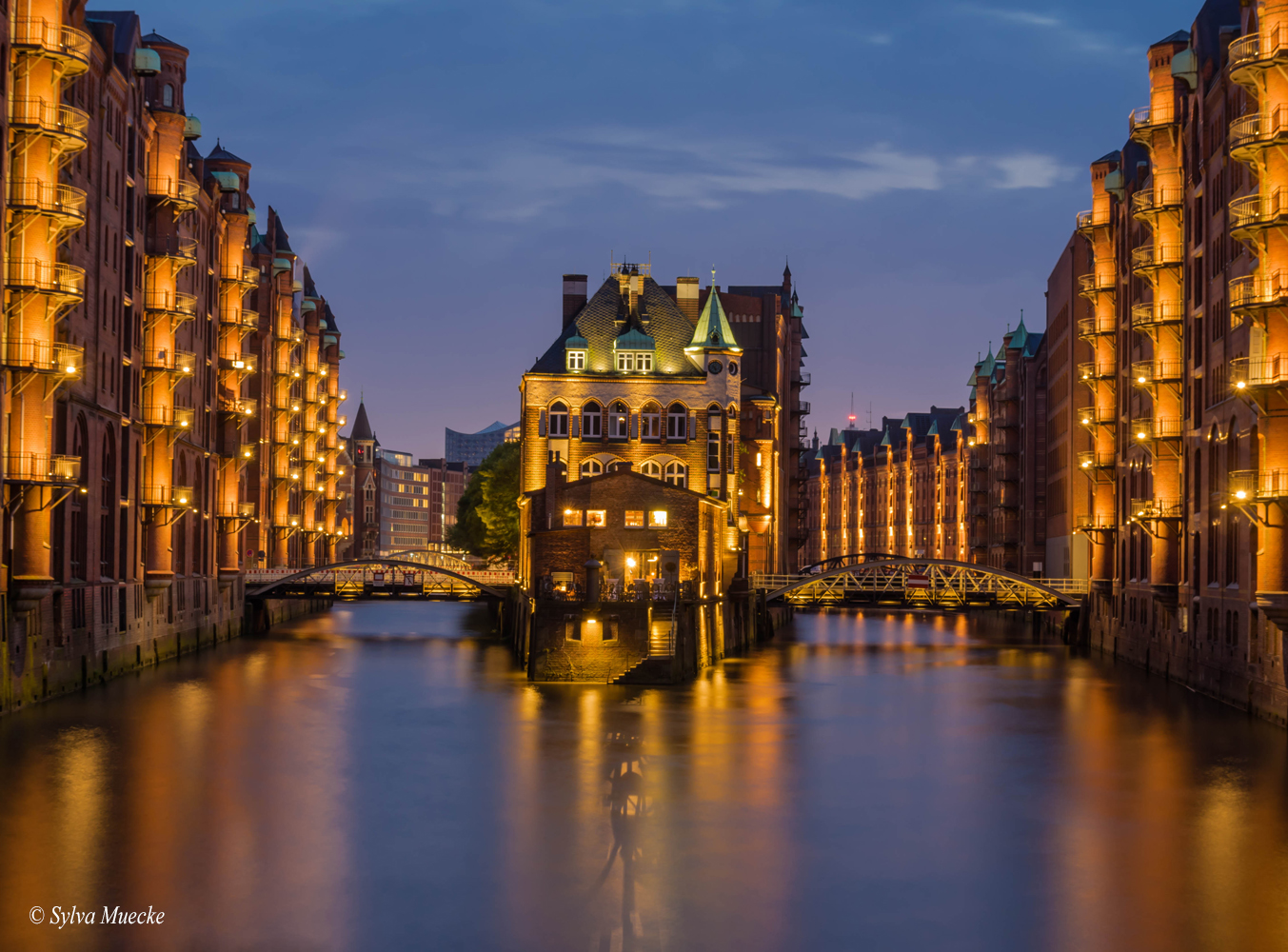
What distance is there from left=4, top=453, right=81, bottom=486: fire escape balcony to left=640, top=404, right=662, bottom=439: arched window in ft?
161

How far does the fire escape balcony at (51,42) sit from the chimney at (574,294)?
5554cm

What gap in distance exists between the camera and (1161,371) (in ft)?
230

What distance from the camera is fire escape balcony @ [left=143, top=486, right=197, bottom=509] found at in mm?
72000

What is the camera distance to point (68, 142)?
5172cm

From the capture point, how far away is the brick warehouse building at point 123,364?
166 feet

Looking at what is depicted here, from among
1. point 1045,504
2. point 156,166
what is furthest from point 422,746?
point 1045,504

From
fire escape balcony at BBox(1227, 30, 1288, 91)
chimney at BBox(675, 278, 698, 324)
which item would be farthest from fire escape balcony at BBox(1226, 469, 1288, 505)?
chimney at BBox(675, 278, 698, 324)

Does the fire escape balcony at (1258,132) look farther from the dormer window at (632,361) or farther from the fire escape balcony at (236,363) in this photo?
the fire escape balcony at (236,363)

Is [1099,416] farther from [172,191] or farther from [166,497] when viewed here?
[172,191]

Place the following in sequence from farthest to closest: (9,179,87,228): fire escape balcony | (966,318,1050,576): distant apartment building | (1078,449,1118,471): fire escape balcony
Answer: (966,318,1050,576): distant apartment building → (1078,449,1118,471): fire escape balcony → (9,179,87,228): fire escape balcony

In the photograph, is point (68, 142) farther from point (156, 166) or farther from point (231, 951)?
point (231, 951)

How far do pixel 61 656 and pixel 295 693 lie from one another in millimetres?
10587

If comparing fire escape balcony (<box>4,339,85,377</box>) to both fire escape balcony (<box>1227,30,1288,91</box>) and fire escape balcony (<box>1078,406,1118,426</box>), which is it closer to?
fire escape balcony (<box>1227,30,1288,91</box>)

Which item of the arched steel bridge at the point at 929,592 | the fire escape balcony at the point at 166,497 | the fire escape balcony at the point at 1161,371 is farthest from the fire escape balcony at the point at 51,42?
the arched steel bridge at the point at 929,592
